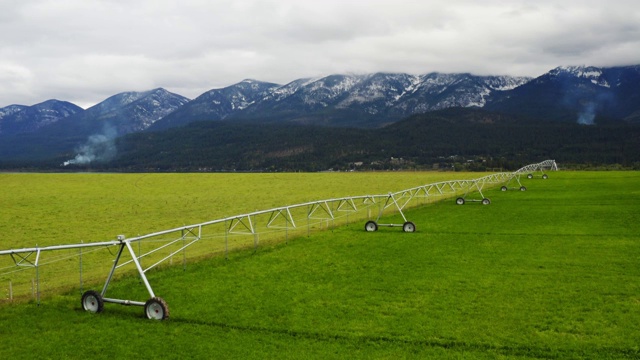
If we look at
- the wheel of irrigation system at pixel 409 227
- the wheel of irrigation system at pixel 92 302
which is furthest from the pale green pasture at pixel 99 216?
the wheel of irrigation system at pixel 409 227

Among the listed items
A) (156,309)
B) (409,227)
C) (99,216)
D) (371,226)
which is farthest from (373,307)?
(99,216)

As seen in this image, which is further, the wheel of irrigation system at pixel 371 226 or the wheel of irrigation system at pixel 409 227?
the wheel of irrigation system at pixel 371 226

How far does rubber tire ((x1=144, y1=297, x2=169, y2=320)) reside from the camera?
18.4 meters

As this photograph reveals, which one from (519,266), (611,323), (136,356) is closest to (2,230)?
(136,356)

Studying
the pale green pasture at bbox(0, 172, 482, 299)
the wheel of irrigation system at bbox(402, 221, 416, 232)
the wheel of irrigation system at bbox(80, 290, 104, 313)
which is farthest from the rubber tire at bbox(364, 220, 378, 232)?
the wheel of irrigation system at bbox(80, 290, 104, 313)

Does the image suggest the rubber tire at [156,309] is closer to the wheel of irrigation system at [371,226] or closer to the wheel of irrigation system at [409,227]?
the wheel of irrigation system at [371,226]

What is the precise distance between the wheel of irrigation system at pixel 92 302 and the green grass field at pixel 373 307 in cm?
30

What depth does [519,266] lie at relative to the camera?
25984mm

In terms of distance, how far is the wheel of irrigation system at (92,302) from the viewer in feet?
63.7

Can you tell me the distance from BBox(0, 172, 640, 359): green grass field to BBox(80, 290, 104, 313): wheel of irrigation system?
Result: 1.00 feet

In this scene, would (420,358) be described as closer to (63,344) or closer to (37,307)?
(63,344)

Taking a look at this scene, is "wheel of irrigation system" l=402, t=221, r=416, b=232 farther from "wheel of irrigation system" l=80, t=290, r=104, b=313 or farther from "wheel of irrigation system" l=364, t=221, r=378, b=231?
"wheel of irrigation system" l=80, t=290, r=104, b=313

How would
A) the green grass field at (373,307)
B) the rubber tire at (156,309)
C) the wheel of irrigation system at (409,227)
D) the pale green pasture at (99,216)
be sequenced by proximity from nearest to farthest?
the green grass field at (373,307)
the rubber tire at (156,309)
the pale green pasture at (99,216)
the wheel of irrigation system at (409,227)

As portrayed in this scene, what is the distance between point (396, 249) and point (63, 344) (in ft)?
65.0
